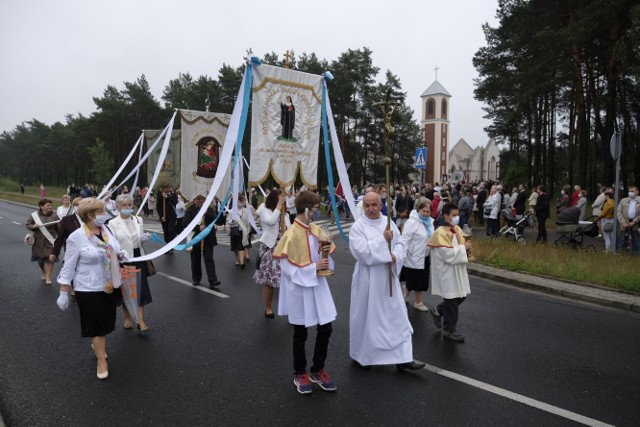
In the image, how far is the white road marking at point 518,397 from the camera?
12.3ft

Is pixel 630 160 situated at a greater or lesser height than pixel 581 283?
greater

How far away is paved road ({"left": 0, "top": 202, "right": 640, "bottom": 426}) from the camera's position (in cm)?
381

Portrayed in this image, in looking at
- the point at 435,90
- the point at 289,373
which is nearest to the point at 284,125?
the point at 289,373

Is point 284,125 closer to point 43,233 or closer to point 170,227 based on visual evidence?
point 43,233

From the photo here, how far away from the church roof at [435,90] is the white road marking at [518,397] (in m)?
78.5

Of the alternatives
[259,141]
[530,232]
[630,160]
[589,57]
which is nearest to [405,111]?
[630,160]

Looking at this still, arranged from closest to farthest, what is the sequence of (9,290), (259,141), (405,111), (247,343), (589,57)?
(247,343)
(259,141)
(9,290)
(589,57)
(405,111)

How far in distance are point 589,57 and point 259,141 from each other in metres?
22.2

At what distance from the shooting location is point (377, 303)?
455 centimetres

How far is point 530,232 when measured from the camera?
16.4 meters

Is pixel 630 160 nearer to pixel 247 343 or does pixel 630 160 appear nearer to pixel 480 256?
pixel 480 256

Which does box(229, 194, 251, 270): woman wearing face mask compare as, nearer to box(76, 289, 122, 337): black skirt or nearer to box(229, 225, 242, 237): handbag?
box(229, 225, 242, 237): handbag

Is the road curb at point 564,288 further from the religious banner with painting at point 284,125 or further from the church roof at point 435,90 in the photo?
the church roof at point 435,90

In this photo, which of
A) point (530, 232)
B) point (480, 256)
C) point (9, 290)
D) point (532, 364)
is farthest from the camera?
point (530, 232)
